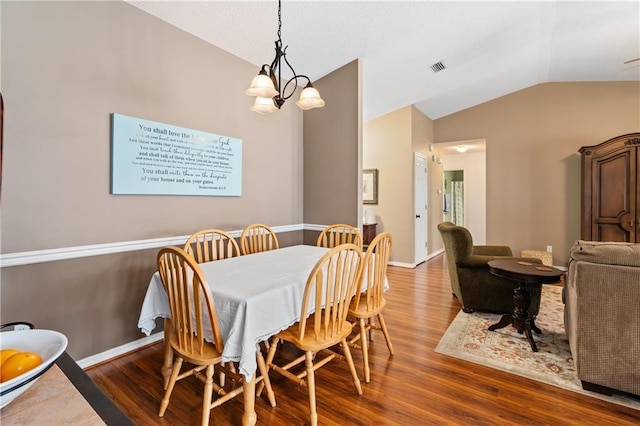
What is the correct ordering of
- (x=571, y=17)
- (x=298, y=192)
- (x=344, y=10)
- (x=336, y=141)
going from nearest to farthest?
(x=344, y=10) → (x=571, y=17) → (x=336, y=141) → (x=298, y=192)

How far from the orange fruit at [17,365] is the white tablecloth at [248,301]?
3.06ft

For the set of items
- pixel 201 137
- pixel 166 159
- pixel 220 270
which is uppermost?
pixel 201 137

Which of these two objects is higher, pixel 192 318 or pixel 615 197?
pixel 615 197

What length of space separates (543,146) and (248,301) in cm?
570

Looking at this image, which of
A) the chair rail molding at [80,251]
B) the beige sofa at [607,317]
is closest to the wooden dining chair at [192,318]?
the chair rail molding at [80,251]

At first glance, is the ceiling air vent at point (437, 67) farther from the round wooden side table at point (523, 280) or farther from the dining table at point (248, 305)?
the dining table at point (248, 305)

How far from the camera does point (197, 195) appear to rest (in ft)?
9.41

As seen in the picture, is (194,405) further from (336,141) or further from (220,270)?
(336,141)

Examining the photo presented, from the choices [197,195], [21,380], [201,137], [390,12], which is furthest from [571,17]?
[21,380]

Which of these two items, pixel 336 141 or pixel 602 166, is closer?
pixel 336 141

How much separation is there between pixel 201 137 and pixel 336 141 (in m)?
1.56

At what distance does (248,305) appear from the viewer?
1.49m

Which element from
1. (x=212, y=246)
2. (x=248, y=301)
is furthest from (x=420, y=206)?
(x=248, y=301)

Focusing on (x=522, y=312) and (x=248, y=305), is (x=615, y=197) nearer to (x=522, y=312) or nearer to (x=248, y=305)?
(x=522, y=312)
